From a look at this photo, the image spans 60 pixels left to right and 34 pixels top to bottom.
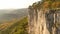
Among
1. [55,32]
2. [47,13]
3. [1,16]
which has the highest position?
[47,13]

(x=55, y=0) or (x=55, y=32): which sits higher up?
(x=55, y=0)

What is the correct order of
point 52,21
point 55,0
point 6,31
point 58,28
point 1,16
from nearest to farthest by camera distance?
point 58,28
point 52,21
point 55,0
point 6,31
point 1,16

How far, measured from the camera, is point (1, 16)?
376ft

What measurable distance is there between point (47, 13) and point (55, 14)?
4.48 ft

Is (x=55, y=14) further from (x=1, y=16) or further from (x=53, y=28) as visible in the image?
(x=1, y=16)

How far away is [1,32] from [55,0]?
45.5 meters

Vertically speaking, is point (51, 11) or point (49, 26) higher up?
point (51, 11)

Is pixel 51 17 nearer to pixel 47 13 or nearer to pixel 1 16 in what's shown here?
pixel 47 13

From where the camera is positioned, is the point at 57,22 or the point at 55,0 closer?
the point at 57,22

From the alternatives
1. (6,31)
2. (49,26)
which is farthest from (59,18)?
(6,31)

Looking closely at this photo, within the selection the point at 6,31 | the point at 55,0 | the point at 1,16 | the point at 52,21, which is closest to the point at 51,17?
the point at 52,21

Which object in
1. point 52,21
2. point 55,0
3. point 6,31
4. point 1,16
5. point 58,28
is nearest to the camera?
point 58,28

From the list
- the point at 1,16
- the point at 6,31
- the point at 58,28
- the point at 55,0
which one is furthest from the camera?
the point at 1,16

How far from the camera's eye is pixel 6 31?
6925 cm
